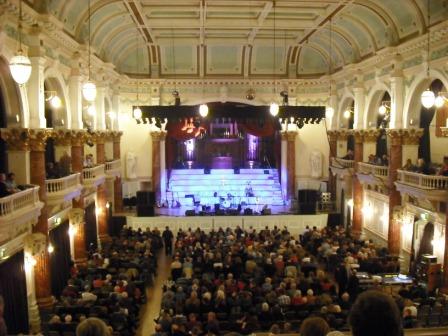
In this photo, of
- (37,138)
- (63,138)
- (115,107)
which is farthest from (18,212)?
(115,107)

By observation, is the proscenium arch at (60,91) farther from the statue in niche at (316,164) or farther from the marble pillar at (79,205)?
the statue in niche at (316,164)

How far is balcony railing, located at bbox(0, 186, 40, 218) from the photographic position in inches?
440

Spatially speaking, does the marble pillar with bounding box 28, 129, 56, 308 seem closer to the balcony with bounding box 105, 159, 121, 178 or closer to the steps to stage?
the balcony with bounding box 105, 159, 121, 178

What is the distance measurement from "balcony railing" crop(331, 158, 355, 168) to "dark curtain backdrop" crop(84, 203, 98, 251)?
1256 centimetres

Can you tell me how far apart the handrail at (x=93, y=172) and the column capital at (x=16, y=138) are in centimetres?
517

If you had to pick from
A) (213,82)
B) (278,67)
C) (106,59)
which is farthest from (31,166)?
(278,67)

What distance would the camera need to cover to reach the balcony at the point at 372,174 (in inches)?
772

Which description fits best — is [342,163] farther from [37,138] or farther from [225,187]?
[37,138]

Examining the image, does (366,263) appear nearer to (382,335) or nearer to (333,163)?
(333,163)

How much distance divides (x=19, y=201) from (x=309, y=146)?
65.8ft

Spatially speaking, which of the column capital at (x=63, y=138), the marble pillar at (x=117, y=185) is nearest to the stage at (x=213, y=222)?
the marble pillar at (x=117, y=185)

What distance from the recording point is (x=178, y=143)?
3269 cm

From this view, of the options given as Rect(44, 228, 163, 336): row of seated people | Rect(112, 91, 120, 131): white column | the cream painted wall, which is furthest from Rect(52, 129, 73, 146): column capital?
the cream painted wall

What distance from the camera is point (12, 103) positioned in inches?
532
